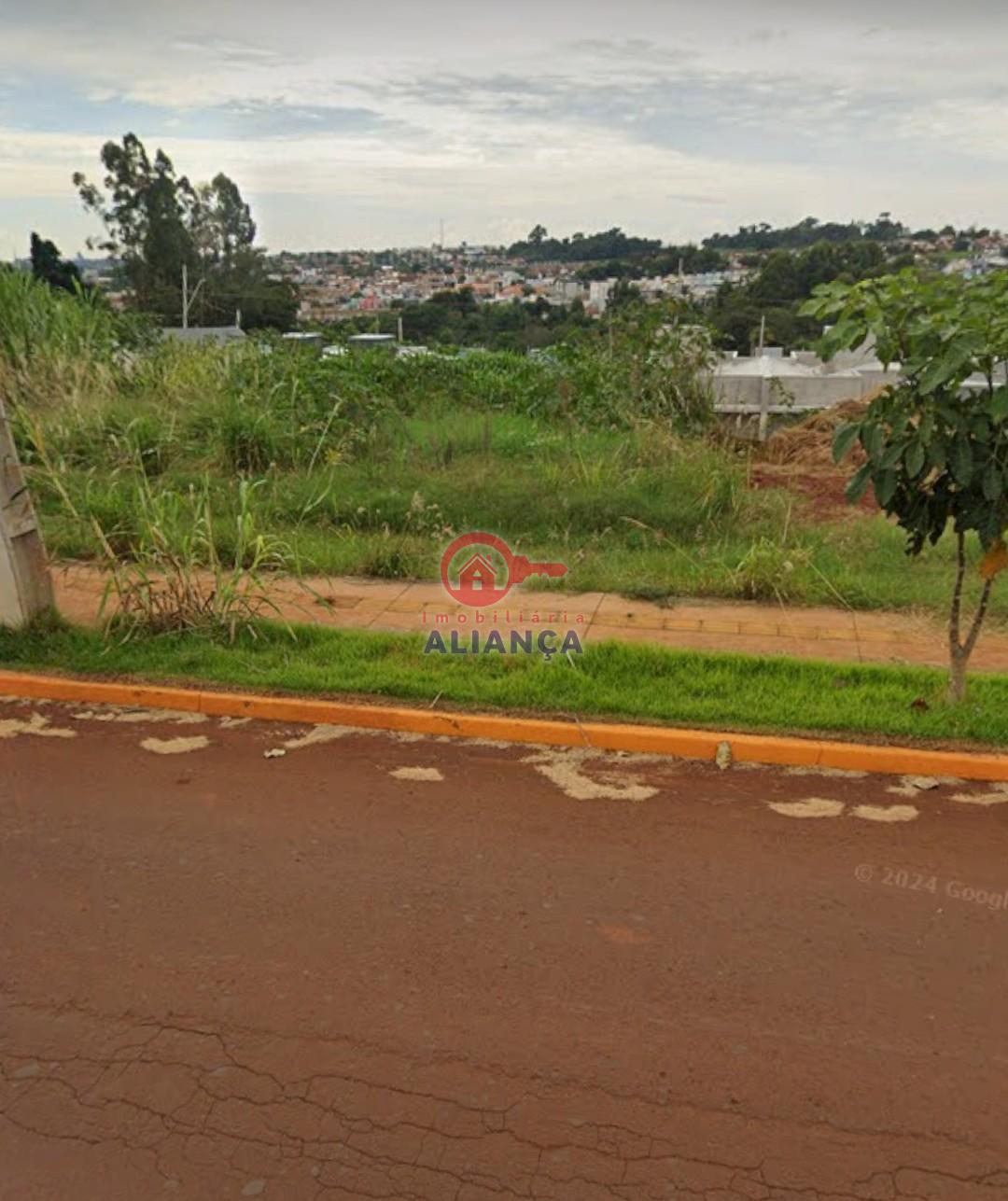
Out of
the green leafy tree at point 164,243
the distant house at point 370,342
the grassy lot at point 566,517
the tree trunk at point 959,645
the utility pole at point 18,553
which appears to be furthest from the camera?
the green leafy tree at point 164,243

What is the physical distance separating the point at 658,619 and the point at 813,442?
677 centimetres

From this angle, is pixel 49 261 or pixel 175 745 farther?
pixel 49 261

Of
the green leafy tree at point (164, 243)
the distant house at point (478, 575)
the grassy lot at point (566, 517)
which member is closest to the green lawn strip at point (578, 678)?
the grassy lot at point (566, 517)

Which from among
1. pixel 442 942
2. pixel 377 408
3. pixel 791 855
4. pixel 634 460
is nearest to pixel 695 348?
pixel 634 460

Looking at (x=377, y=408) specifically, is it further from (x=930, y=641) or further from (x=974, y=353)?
(x=974, y=353)

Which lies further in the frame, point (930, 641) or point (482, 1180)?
point (930, 641)

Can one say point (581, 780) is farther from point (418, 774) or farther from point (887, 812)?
point (887, 812)

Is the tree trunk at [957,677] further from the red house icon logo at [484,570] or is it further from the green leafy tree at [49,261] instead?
the green leafy tree at [49,261]

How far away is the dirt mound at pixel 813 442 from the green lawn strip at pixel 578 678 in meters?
6.25

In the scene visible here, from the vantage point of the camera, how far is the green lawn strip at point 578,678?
16.5ft

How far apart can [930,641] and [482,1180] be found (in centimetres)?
474

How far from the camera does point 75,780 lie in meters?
4.73

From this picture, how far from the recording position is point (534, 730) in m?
5.07

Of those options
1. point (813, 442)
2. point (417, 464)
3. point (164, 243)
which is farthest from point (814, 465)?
point (164, 243)
